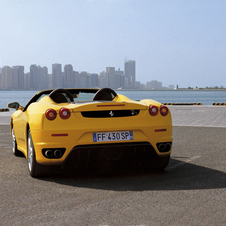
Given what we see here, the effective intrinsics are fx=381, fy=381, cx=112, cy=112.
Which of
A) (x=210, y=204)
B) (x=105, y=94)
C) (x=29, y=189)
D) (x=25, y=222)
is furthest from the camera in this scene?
(x=105, y=94)

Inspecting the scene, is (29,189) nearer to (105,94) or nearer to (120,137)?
(120,137)

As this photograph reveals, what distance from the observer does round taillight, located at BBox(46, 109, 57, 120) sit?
5.11 m

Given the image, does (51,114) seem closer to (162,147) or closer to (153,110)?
(153,110)

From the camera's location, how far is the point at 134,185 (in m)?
4.96

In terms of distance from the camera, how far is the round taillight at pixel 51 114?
5105mm

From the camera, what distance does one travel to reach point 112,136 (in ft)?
17.0

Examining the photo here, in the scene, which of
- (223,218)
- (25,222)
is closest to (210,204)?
(223,218)

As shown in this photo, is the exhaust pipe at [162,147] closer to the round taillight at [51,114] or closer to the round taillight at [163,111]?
the round taillight at [163,111]

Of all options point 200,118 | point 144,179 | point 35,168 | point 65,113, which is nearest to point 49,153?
point 35,168

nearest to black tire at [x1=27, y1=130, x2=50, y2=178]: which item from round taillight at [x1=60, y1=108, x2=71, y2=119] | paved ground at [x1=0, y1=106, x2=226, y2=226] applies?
paved ground at [x1=0, y1=106, x2=226, y2=226]

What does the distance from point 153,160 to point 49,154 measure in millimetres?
1659

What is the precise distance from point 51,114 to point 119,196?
1486 mm

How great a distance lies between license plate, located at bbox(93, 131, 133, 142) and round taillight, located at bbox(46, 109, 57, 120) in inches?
23.4

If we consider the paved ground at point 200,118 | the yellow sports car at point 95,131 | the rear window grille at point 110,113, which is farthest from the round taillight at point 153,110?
the paved ground at point 200,118
